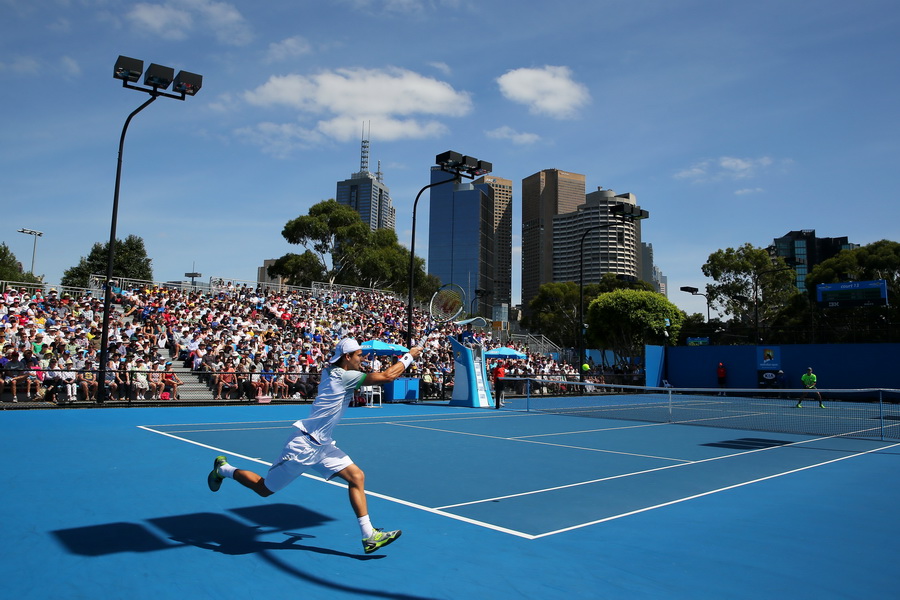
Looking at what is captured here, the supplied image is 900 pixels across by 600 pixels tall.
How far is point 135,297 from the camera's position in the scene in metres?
28.1

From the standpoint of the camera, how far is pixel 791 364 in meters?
36.8

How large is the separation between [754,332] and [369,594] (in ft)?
140

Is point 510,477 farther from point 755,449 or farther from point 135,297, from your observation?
point 135,297

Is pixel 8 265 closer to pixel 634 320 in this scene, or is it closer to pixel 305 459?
pixel 634 320

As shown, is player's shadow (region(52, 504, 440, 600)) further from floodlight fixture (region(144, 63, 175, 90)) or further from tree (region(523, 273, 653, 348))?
tree (region(523, 273, 653, 348))

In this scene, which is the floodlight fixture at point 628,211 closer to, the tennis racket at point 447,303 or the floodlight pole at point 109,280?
the tennis racket at point 447,303

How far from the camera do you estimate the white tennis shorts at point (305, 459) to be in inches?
216

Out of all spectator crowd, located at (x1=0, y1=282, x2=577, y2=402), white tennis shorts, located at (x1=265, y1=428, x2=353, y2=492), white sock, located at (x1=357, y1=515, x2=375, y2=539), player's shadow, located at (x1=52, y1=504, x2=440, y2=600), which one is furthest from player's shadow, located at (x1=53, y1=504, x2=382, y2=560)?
spectator crowd, located at (x1=0, y1=282, x2=577, y2=402)

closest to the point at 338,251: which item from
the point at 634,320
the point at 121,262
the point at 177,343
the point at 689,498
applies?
the point at 121,262

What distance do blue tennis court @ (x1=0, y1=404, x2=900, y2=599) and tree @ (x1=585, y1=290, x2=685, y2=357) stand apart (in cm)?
3430

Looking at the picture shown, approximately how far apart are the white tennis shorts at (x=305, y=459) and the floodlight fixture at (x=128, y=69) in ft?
58.7

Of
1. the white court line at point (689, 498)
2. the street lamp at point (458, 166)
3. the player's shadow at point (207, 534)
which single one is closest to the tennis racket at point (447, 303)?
the street lamp at point (458, 166)

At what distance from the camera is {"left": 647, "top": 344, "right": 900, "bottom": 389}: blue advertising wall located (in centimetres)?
3344

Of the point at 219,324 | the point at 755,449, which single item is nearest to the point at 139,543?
the point at 755,449
